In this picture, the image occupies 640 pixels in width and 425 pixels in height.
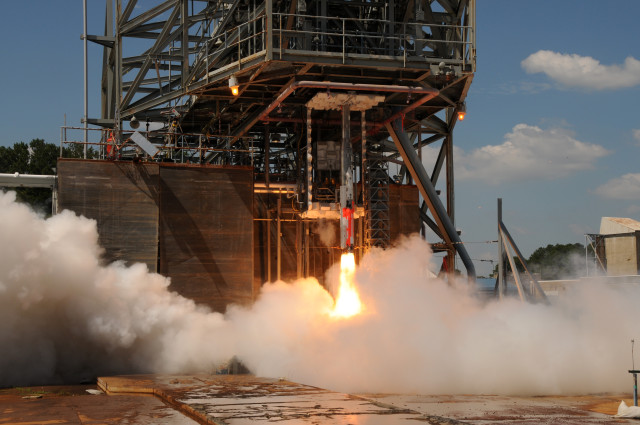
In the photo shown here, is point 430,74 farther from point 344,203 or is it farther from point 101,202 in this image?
point 101,202

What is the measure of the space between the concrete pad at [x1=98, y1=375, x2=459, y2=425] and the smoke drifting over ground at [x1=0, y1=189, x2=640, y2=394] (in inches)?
131

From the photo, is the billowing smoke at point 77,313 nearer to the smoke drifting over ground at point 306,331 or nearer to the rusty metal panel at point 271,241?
the smoke drifting over ground at point 306,331

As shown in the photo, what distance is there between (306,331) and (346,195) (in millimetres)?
6240

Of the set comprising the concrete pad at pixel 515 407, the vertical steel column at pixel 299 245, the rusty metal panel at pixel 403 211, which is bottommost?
the concrete pad at pixel 515 407

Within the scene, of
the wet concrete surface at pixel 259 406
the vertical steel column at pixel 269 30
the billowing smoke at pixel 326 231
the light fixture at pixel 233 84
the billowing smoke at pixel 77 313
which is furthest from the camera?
the billowing smoke at pixel 326 231

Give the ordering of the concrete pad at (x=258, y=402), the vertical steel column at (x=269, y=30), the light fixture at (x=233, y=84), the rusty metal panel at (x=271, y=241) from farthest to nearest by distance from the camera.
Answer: the rusty metal panel at (x=271, y=241)
the light fixture at (x=233, y=84)
the vertical steel column at (x=269, y=30)
the concrete pad at (x=258, y=402)

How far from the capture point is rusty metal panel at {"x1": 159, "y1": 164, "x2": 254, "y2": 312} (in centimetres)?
3581

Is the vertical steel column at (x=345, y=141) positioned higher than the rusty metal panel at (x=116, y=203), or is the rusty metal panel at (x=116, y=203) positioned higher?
the vertical steel column at (x=345, y=141)

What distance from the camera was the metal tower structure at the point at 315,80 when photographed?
3291 centimetres

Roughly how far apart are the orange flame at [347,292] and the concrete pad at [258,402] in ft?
22.7

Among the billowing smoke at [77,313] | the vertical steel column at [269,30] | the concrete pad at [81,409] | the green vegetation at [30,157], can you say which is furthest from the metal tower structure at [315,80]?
the green vegetation at [30,157]

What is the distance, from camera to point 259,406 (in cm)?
2061

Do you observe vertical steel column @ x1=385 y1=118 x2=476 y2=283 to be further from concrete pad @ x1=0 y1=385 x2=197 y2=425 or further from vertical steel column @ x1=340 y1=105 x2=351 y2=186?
concrete pad @ x1=0 y1=385 x2=197 y2=425

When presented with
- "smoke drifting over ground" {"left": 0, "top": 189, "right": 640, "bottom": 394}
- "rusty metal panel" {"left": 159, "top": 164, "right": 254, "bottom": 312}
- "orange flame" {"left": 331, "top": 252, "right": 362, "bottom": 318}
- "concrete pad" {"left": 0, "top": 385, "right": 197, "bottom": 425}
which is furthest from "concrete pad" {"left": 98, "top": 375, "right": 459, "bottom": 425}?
"rusty metal panel" {"left": 159, "top": 164, "right": 254, "bottom": 312}
